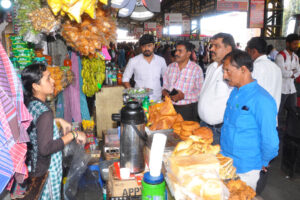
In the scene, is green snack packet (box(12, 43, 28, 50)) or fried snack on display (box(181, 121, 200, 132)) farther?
green snack packet (box(12, 43, 28, 50))

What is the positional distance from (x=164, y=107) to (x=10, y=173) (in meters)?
1.71

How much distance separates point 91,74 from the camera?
163 inches

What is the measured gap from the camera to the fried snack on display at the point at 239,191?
134cm

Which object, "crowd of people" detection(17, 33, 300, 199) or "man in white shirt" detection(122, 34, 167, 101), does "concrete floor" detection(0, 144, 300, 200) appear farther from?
"man in white shirt" detection(122, 34, 167, 101)

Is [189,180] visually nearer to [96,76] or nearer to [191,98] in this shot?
[191,98]

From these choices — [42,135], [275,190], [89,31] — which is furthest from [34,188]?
[275,190]

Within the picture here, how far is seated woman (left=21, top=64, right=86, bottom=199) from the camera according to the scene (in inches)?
83.7

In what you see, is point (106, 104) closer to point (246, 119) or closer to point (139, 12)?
point (139, 12)

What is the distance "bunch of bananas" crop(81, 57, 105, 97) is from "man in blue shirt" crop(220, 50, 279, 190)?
2430 mm

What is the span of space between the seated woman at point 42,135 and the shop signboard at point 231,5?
24.3ft

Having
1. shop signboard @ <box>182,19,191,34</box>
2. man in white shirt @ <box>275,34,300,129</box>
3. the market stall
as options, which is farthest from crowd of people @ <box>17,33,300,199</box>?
shop signboard @ <box>182,19,191,34</box>

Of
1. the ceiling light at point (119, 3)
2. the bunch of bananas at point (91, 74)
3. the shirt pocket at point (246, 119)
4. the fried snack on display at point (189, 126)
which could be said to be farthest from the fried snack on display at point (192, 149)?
the bunch of bananas at point (91, 74)

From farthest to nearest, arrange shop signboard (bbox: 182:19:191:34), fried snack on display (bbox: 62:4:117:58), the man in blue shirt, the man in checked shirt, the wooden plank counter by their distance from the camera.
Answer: shop signboard (bbox: 182:19:191:34), the wooden plank counter, the man in checked shirt, fried snack on display (bbox: 62:4:117:58), the man in blue shirt

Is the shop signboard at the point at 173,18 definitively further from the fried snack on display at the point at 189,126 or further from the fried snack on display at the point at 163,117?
the fried snack on display at the point at 189,126
